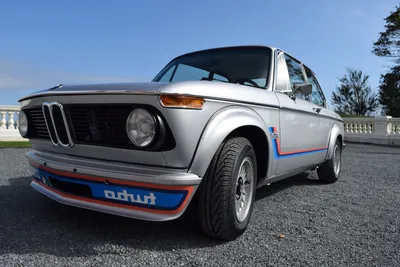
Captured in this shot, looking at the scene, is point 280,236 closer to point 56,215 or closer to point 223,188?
point 223,188

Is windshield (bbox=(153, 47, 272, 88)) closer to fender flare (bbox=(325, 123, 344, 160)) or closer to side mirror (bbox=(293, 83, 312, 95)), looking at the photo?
side mirror (bbox=(293, 83, 312, 95))

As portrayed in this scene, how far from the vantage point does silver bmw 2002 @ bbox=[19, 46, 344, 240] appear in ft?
6.75

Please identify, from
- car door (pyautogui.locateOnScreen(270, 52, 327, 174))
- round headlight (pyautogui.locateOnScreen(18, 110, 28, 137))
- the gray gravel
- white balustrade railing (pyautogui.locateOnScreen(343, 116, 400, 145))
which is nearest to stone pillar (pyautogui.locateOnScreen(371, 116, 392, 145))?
white balustrade railing (pyautogui.locateOnScreen(343, 116, 400, 145))

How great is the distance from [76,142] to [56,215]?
889 millimetres

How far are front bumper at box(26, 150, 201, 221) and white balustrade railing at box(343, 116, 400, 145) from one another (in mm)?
16131

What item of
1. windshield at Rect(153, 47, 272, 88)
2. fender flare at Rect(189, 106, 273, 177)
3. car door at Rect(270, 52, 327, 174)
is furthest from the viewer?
windshield at Rect(153, 47, 272, 88)

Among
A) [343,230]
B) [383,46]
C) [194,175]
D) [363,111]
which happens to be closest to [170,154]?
[194,175]

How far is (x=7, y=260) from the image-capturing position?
78.0 inches

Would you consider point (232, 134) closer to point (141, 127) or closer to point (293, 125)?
point (141, 127)

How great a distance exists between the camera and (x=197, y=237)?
2.46 m

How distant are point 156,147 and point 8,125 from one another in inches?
470

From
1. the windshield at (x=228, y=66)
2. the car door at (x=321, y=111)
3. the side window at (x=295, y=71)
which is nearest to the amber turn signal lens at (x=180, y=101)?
the windshield at (x=228, y=66)

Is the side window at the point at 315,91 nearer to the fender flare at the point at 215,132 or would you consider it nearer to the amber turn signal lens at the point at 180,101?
the fender flare at the point at 215,132

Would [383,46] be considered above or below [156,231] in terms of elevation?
above
